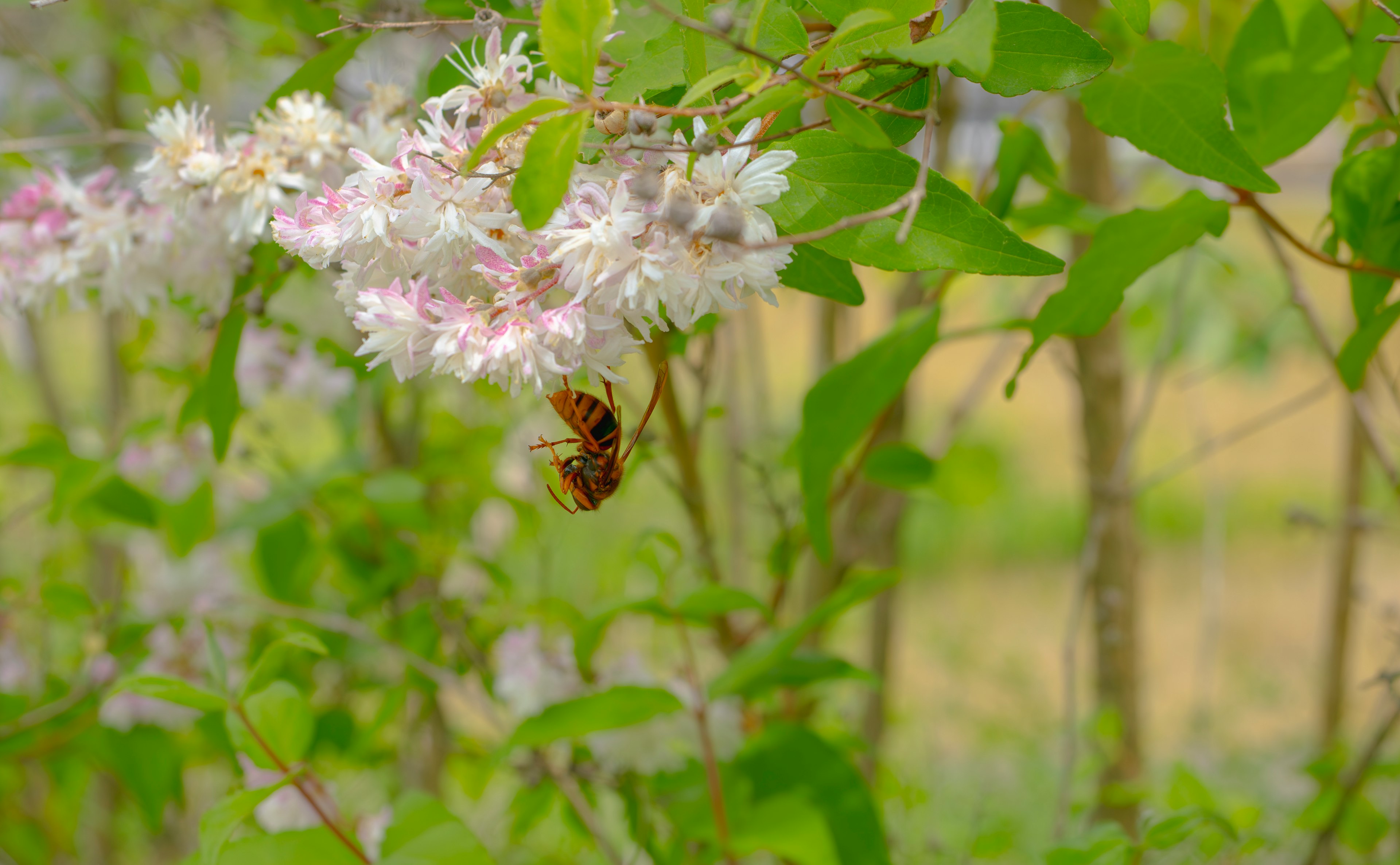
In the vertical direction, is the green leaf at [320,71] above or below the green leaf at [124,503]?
above

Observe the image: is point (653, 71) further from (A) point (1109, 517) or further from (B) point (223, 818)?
(A) point (1109, 517)

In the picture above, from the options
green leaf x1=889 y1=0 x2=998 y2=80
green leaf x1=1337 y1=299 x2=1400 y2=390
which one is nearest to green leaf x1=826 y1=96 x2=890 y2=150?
green leaf x1=889 y1=0 x2=998 y2=80

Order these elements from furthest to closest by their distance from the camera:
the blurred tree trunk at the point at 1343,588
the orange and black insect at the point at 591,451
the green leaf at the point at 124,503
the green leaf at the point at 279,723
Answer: the blurred tree trunk at the point at 1343,588 < the green leaf at the point at 124,503 < the green leaf at the point at 279,723 < the orange and black insect at the point at 591,451

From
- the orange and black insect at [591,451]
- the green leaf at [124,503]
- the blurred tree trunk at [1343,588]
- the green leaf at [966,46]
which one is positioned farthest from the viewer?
the blurred tree trunk at [1343,588]

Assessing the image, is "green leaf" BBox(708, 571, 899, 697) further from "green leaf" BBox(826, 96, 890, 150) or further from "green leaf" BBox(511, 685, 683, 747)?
"green leaf" BBox(826, 96, 890, 150)

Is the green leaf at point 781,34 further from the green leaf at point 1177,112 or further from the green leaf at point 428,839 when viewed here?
the green leaf at point 428,839

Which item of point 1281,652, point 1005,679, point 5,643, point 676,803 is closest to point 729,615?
point 676,803

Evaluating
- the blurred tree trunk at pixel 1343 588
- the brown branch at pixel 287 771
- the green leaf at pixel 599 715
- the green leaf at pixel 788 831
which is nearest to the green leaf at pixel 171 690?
the brown branch at pixel 287 771
